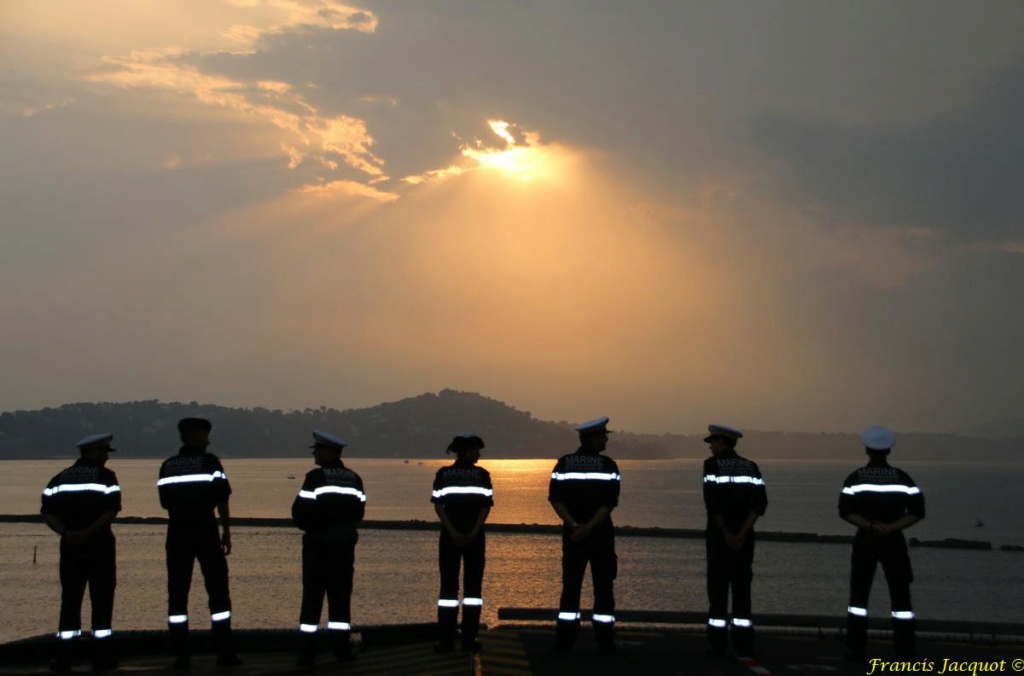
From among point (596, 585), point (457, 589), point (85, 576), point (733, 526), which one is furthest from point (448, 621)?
point (85, 576)

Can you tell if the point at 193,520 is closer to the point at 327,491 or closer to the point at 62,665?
the point at 327,491

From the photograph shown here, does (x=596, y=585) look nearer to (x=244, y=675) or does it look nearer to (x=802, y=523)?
(x=244, y=675)

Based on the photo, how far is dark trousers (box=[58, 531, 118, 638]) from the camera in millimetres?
12641

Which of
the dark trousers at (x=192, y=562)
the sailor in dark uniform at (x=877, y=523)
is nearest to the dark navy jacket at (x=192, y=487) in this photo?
the dark trousers at (x=192, y=562)

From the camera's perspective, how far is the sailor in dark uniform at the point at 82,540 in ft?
41.3

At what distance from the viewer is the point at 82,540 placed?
41.4 feet

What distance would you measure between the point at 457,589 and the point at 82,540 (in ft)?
14.4

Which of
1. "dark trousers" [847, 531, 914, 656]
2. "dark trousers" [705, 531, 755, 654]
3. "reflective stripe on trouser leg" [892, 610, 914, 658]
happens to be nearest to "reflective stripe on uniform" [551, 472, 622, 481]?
"dark trousers" [705, 531, 755, 654]

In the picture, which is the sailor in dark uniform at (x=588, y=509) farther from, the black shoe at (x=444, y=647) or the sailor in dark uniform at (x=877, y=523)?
the sailor in dark uniform at (x=877, y=523)

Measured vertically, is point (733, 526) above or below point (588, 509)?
below

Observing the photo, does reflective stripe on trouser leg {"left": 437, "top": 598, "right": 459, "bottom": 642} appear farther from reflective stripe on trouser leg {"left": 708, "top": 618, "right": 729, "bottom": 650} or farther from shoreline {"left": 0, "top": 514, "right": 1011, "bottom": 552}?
shoreline {"left": 0, "top": 514, "right": 1011, "bottom": 552}

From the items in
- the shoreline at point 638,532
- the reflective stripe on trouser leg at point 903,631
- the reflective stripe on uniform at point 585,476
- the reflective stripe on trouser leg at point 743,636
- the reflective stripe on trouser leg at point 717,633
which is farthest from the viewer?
the shoreline at point 638,532

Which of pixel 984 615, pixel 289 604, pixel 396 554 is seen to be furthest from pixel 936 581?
pixel 289 604

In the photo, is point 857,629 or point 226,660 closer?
point 226,660
